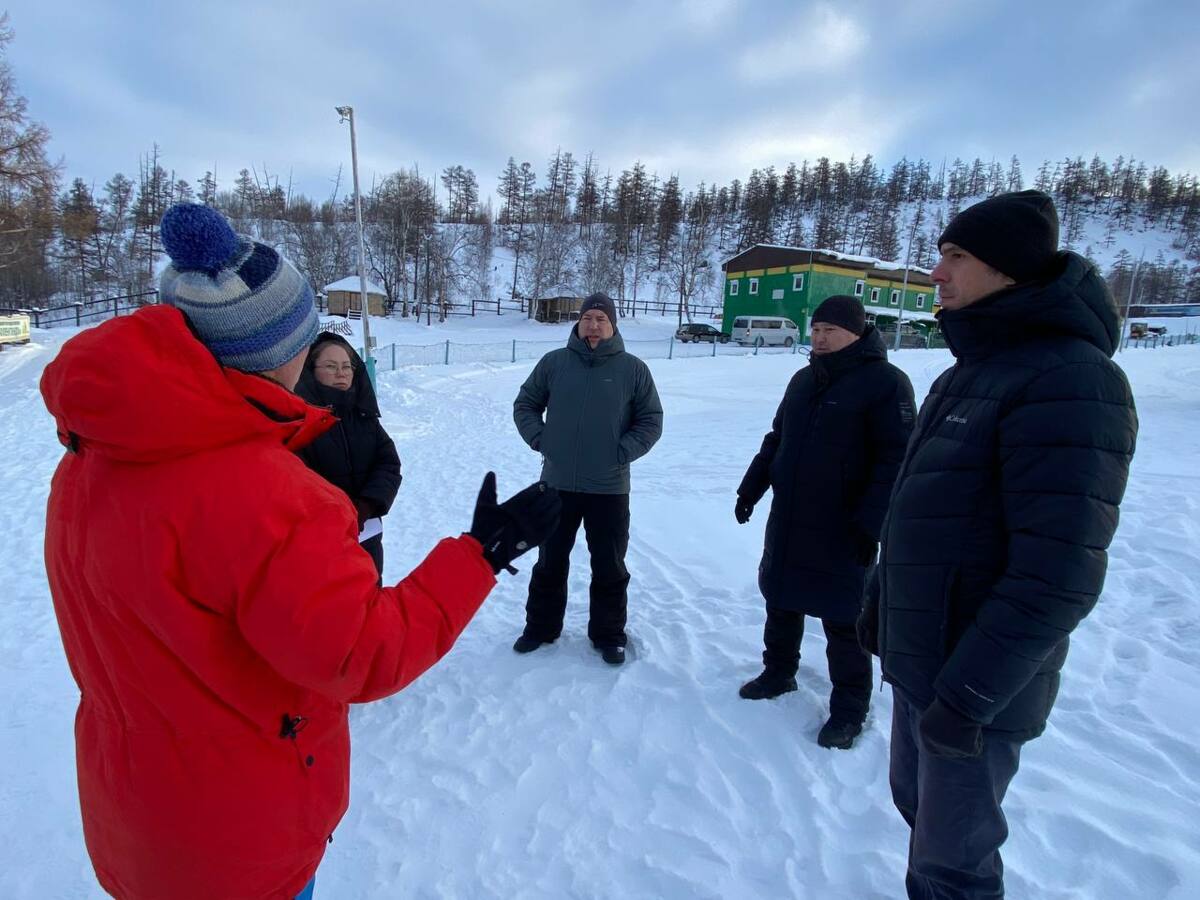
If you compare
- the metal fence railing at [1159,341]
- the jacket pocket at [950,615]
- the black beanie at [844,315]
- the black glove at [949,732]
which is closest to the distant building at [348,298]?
the black beanie at [844,315]

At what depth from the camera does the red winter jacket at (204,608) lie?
94 centimetres

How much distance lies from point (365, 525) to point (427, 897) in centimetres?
150

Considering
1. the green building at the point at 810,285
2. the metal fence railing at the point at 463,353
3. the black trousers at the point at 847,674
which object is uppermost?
the green building at the point at 810,285

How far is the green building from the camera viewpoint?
36188 mm

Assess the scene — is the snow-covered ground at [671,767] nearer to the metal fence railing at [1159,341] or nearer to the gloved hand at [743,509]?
the gloved hand at [743,509]

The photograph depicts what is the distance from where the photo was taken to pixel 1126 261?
2854 inches

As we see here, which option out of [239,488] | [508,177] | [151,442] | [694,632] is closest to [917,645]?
[239,488]

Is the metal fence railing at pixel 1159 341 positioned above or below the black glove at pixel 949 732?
above

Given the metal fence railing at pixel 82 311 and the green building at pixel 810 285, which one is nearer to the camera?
the metal fence railing at pixel 82 311

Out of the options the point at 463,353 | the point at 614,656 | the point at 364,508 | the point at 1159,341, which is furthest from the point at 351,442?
the point at 1159,341

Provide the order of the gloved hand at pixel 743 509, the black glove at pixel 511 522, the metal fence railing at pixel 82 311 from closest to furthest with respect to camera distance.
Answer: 1. the black glove at pixel 511 522
2. the gloved hand at pixel 743 509
3. the metal fence railing at pixel 82 311

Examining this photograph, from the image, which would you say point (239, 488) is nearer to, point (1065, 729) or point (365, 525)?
point (365, 525)

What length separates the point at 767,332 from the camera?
3219 cm

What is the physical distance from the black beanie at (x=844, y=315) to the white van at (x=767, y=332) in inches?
1167
